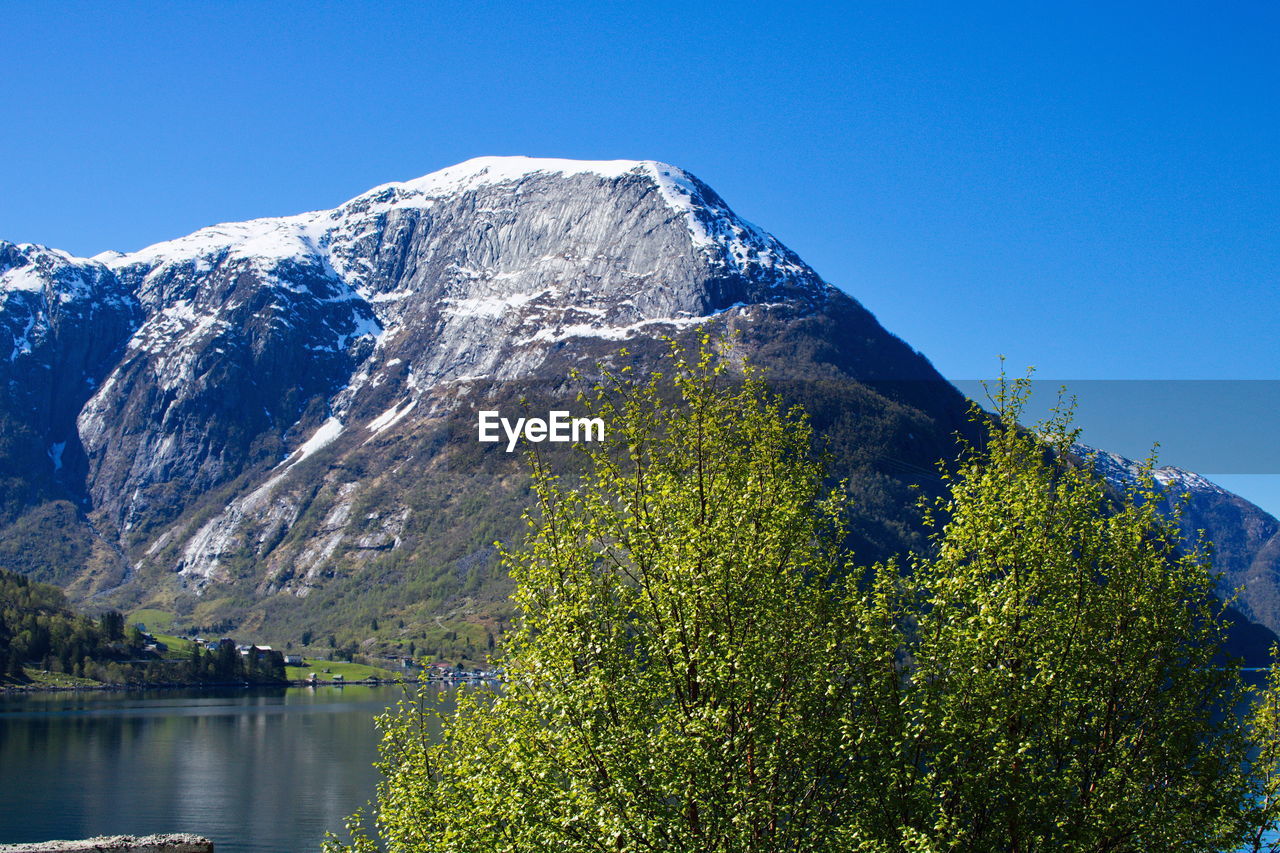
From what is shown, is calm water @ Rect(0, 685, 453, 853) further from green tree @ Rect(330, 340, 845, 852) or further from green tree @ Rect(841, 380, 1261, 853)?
green tree @ Rect(841, 380, 1261, 853)

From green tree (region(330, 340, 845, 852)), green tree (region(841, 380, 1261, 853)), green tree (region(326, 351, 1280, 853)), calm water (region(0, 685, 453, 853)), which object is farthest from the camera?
calm water (region(0, 685, 453, 853))

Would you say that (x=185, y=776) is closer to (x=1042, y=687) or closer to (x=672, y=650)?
(x=672, y=650)

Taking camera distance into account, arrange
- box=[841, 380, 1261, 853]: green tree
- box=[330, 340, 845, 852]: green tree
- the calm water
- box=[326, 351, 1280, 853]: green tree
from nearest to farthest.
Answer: box=[330, 340, 845, 852]: green tree < box=[326, 351, 1280, 853]: green tree < box=[841, 380, 1261, 853]: green tree < the calm water

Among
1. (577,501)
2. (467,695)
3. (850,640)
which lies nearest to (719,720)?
(850,640)

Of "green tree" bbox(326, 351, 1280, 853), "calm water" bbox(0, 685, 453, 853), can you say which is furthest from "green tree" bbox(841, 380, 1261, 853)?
"calm water" bbox(0, 685, 453, 853)

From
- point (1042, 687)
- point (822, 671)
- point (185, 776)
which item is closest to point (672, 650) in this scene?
point (822, 671)

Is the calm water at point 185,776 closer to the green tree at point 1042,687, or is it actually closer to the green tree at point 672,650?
the green tree at point 672,650

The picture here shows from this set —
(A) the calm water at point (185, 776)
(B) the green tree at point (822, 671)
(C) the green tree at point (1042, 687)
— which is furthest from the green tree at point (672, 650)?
(A) the calm water at point (185, 776)
